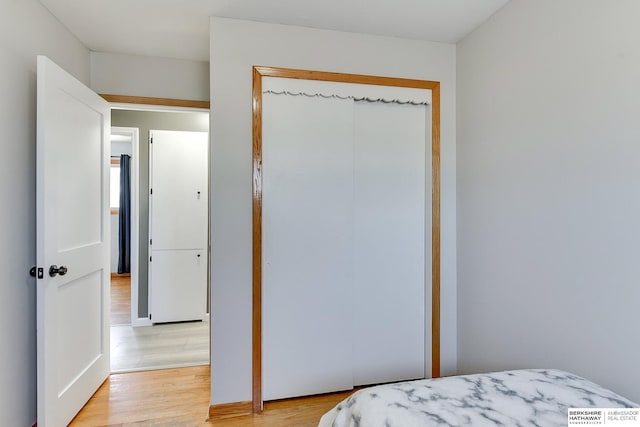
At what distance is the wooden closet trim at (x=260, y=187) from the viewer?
2.07 m

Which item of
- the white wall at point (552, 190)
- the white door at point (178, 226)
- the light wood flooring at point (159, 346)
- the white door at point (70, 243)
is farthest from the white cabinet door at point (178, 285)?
the white wall at point (552, 190)

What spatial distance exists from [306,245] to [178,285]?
2111mm

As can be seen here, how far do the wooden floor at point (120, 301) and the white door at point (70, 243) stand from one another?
1.42 m

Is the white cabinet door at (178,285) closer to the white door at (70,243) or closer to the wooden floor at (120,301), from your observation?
the wooden floor at (120,301)

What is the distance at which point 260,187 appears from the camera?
2088mm

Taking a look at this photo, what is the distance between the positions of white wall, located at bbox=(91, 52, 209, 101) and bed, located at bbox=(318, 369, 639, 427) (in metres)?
2.44

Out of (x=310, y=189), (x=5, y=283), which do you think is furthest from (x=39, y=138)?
(x=310, y=189)

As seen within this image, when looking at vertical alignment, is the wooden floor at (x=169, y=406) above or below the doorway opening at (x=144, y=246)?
below

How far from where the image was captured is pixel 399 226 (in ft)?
7.82

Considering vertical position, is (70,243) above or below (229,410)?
above

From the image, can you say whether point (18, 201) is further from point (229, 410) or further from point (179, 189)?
point (179, 189)

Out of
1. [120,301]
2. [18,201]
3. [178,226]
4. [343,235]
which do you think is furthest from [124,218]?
[343,235]

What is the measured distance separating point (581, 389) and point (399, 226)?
1374 mm

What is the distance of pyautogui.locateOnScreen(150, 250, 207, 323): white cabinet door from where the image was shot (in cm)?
358
